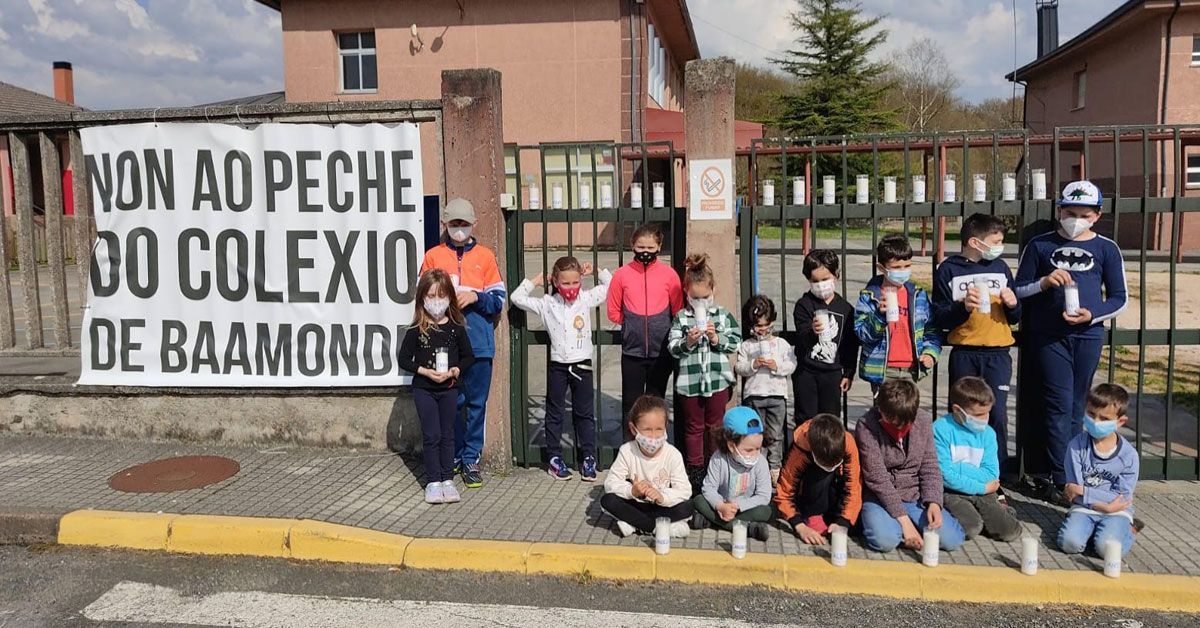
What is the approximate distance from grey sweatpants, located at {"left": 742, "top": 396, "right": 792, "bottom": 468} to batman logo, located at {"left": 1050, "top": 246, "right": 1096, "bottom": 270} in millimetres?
1819

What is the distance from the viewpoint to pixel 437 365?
5.25 m

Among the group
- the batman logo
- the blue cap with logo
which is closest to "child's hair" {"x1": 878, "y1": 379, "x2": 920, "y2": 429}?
the blue cap with logo

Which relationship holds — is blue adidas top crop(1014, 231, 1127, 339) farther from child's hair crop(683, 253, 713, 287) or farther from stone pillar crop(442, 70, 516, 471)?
stone pillar crop(442, 70, 516, 471)

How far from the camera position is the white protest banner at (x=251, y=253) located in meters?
6.11

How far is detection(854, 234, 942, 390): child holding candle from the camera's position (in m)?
5.01

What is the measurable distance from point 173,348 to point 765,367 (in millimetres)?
4512

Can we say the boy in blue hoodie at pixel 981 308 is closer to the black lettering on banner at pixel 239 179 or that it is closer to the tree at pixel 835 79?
the black lettering on banner at pixel 239 179

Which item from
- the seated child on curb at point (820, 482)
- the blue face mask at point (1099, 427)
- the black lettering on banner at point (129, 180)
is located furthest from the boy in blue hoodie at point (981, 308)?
the black lettering on banner at point (129, 180)

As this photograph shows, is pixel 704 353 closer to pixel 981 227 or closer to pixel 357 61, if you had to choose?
pixel 981 227

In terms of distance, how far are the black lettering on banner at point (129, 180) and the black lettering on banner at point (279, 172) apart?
1044 mm

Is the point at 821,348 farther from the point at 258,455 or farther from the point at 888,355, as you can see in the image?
the point at 258,455

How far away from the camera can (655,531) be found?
4590mm

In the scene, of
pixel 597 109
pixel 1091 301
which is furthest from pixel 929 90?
pixel 1091 301

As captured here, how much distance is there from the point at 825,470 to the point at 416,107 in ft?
12.1
